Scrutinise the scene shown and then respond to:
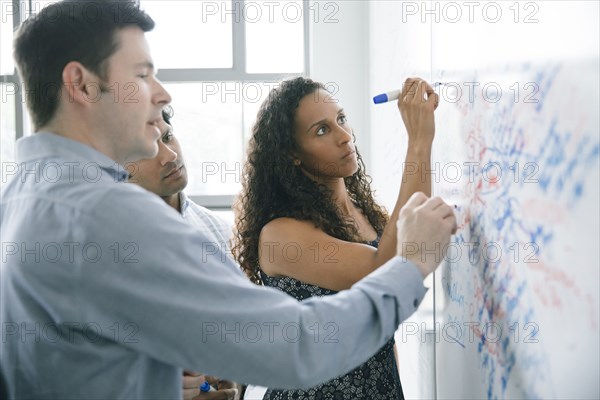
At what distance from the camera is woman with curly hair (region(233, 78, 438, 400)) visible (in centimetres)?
124

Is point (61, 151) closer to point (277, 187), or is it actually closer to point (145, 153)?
point (145, 153)

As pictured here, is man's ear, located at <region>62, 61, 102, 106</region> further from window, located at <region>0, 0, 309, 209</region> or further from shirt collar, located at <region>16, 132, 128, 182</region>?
window, located at <region>0, 0, 309, 209</region>

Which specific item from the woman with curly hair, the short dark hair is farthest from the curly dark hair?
the short dark hair

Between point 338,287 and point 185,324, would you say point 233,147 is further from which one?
point 185,324

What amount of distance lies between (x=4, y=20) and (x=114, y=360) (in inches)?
123

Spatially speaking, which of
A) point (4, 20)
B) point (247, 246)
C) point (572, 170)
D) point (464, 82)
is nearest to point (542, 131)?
point (572, 170)

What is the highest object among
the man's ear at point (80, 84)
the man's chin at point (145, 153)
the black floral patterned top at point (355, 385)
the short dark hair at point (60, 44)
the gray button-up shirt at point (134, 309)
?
the short dark hair at point (60, 44)

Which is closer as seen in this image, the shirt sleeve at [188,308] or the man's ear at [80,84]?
the shirt sleeve at [188,308]

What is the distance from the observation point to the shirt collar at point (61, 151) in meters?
0.88

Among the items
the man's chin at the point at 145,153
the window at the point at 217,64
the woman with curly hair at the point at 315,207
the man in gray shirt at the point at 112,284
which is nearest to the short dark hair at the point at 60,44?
the man in gray shirt at the point at 112,284

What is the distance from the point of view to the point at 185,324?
2.55 ft

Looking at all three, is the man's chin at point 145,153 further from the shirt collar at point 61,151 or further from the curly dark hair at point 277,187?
the curly dark hair at point 277,187

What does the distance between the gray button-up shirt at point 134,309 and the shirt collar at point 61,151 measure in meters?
0.02

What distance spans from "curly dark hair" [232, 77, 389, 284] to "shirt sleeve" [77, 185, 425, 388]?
0.52 metres
